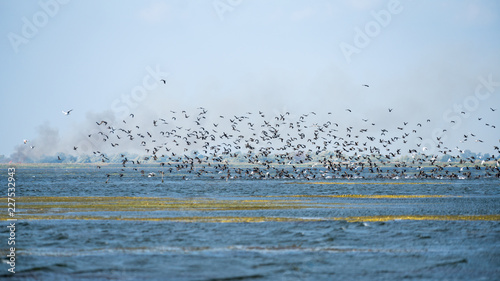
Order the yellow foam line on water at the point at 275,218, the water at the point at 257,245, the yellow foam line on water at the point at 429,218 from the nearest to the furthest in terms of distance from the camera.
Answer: the water at the point at 257,245, the yellow foam line on water at the point at 275,218, the yellow foam line on water at the point at 429,218

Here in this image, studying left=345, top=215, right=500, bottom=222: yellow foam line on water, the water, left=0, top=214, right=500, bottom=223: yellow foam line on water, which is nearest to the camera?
the water

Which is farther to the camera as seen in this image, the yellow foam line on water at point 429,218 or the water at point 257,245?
the yellow foam line on water at point 429,218

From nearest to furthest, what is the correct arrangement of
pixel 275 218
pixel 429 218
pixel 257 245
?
1. pixel 257 245
2. pixel 275 218
3. pixel 429 218

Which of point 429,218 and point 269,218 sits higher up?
point 269,218

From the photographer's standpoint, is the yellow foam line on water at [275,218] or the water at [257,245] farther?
the yellow foam line on water at [275,218]

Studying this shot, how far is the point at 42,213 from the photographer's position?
57625 millimetres

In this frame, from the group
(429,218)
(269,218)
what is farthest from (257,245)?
(429,218)

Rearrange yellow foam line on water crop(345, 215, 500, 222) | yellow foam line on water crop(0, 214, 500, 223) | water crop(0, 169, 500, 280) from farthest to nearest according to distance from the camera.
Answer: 1. yellow foam line on water crop(345, 215, 500, 222)
2. yellow foam line on water crop(0, 214, 500, 223)
3. water crop(0, 169, 500, 280)

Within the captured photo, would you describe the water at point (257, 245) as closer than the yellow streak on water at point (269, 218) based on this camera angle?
Yes

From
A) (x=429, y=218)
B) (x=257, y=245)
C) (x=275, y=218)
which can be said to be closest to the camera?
(x=257, y=245)

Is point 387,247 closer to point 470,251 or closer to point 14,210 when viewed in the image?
point 470,251

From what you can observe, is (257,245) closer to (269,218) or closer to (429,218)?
(269,218)

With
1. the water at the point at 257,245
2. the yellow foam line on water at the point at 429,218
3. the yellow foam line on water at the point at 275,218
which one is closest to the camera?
the water at the point at 257,245

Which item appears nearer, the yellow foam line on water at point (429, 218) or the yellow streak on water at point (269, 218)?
the yellow streak on water at point (269, 218)
